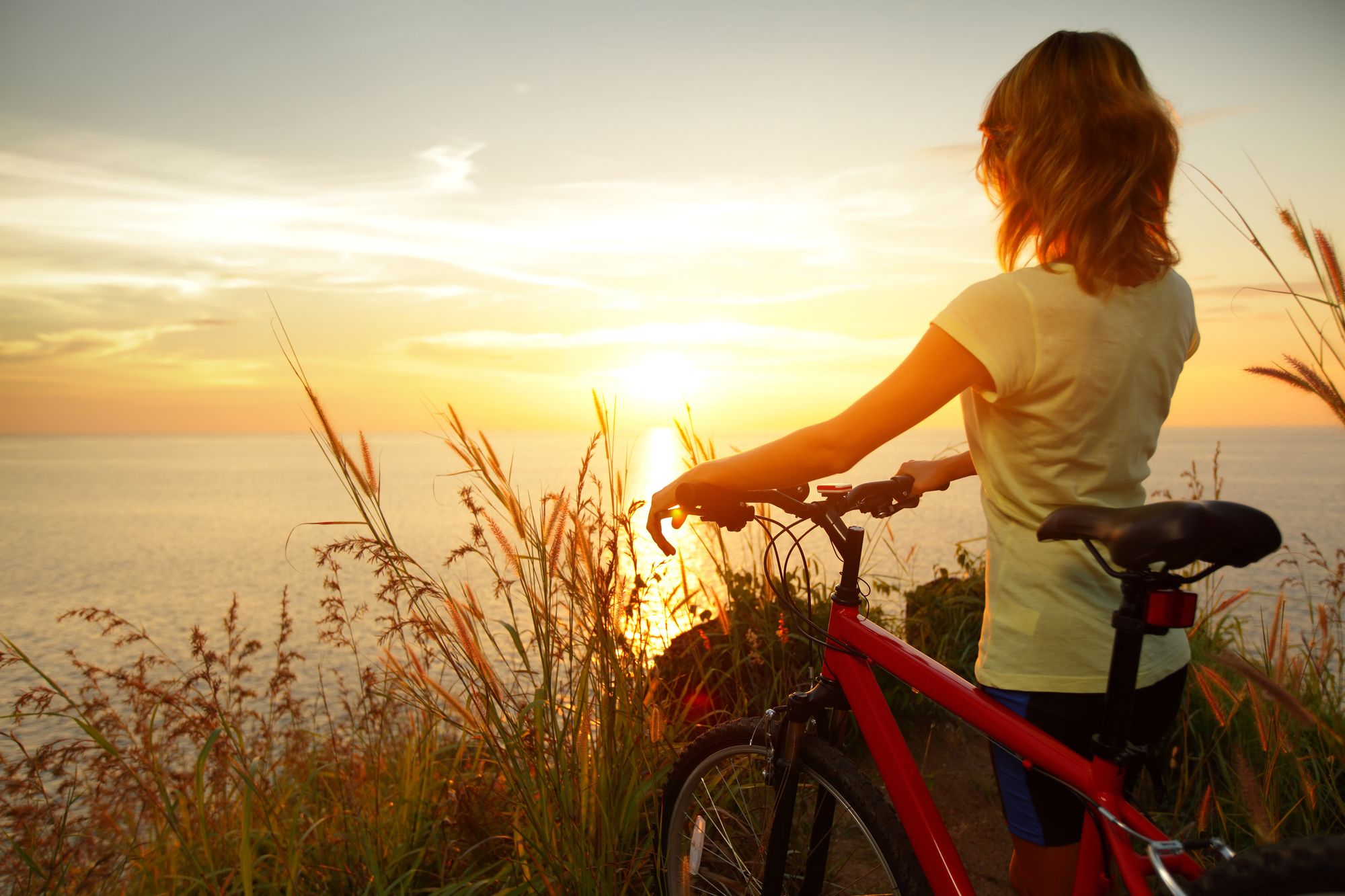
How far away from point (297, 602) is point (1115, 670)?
41.2 ft

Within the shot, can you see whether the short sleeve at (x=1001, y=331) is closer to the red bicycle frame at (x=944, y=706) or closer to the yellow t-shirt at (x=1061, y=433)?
the yellow t-shirt at (x=1061, y=433)

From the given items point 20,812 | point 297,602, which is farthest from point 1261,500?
point 20,812

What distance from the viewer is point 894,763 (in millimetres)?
1641

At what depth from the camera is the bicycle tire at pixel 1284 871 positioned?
96 cm

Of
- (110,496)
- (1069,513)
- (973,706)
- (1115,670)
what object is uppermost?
(1069,513)

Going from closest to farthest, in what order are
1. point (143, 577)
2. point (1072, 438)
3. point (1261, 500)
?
point (1072, 438) → point (143, 577) → point (1261, 500)

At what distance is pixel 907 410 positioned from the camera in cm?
140

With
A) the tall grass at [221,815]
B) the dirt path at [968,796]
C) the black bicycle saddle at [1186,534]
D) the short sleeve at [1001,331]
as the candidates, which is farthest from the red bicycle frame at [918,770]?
the dirt path at [968,796]

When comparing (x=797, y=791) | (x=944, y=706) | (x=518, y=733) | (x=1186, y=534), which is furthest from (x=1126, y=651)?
(x=518, y=733)

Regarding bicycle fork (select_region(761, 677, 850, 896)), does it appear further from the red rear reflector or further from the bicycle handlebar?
the red rear reflector

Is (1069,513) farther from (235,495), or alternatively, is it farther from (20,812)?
(235,495)

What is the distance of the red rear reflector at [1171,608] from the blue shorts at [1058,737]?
0.36 meters

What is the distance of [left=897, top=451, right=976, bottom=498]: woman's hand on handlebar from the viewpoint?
1.92 metres

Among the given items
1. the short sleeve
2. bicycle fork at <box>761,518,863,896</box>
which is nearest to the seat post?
the short sleeve
